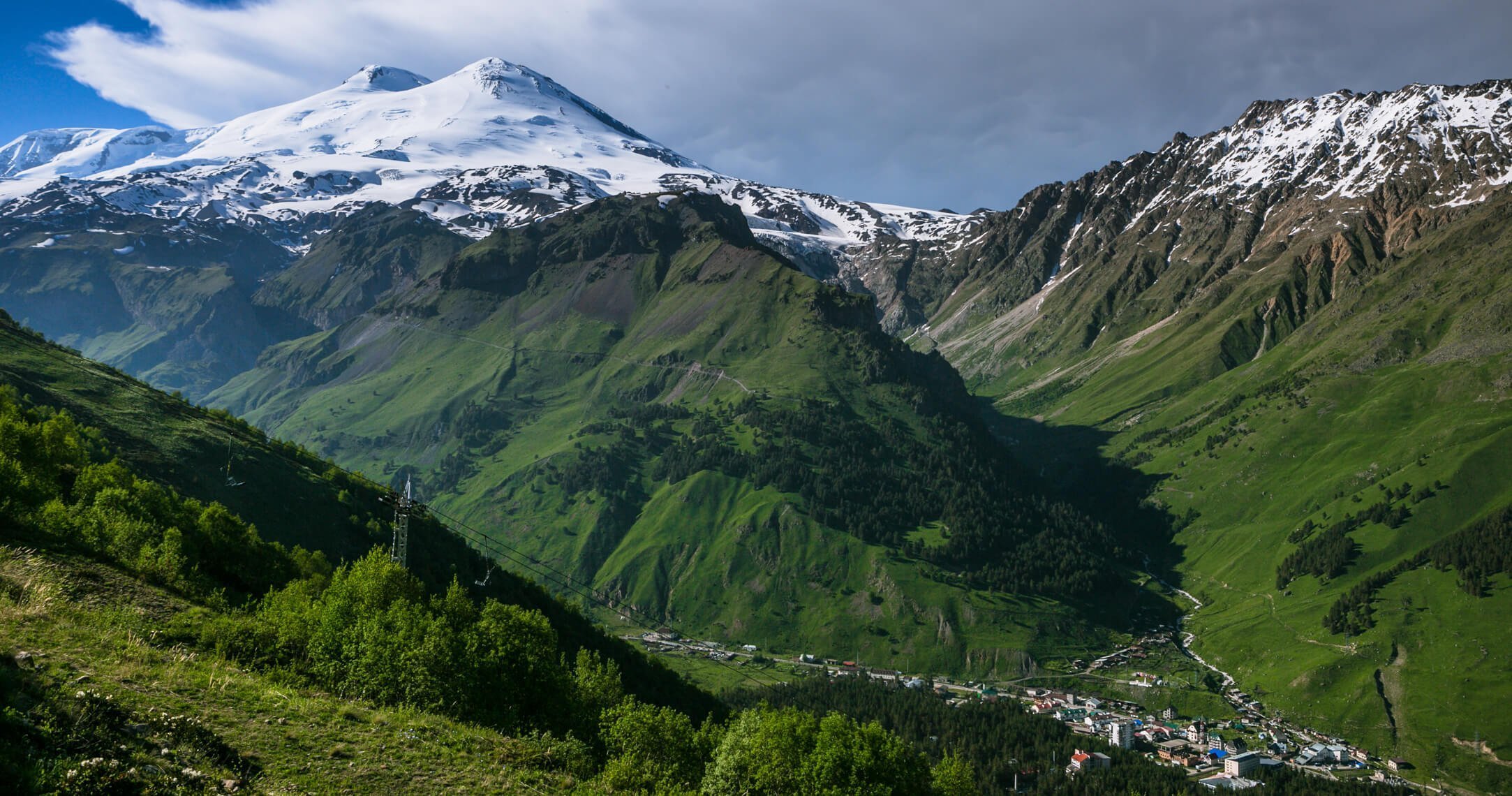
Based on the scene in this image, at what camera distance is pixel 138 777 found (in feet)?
74.9

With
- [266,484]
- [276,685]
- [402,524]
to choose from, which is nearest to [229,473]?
[266,484]

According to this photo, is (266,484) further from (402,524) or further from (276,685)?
(276,685)

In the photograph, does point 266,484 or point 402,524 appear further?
point 266,484

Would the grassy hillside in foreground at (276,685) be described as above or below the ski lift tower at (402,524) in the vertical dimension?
below

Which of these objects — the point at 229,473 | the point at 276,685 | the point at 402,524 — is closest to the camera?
the point at 276,685

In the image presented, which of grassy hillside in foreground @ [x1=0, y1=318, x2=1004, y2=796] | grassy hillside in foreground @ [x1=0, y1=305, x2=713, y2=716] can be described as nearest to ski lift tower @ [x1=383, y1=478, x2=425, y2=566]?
grassy hillside in foreground @ [x1=0, y1=318, x2=1004, y2=796]

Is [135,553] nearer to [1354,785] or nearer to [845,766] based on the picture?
[845,766]

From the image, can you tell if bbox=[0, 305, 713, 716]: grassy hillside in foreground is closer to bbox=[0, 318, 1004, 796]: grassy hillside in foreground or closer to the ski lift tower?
bbox=[0, 318, 1004, 796]: grassy hillside in foreground

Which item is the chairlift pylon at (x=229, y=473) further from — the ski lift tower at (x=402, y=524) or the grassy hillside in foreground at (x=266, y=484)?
the ski lift tower at (x=402, y=524)

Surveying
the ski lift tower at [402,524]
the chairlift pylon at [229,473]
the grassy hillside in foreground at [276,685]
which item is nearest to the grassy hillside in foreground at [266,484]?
the chairlift pylon at [229,473]

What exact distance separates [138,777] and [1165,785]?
210m

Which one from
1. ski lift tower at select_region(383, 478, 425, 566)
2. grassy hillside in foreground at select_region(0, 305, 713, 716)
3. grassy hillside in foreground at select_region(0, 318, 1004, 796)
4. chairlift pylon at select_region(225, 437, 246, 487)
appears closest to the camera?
grassy hillside in foreground at select_region(0, 318, 1004, 796)

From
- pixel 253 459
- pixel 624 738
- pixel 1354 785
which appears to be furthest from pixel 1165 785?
pixel 253 459

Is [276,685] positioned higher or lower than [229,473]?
lower
